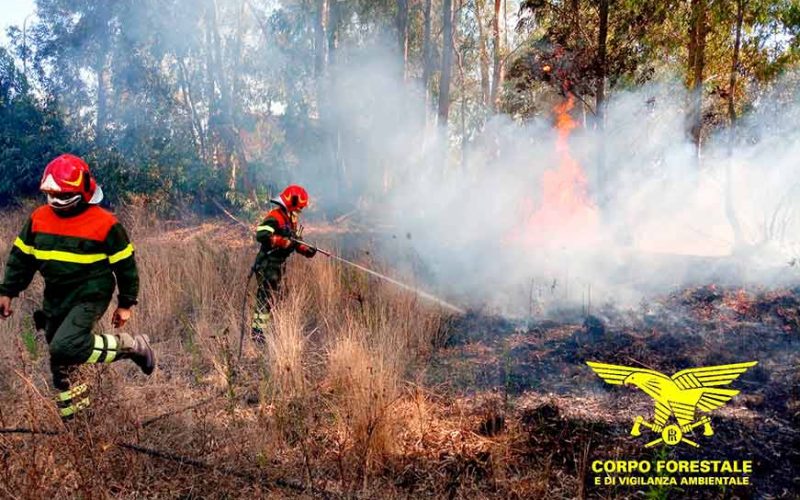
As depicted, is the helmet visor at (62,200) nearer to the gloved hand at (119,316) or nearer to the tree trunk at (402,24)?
the gloved hand at (119,316)

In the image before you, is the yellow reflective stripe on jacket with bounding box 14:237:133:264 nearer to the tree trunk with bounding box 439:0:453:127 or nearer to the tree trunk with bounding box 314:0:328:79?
the tree trunk with bounding box 439:0:453:127

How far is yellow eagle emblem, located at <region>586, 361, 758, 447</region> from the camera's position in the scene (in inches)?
119

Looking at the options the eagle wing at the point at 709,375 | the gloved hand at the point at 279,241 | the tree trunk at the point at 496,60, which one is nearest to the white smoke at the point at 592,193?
the gloved hand at the point at 279,241

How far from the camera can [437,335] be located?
4793 mm

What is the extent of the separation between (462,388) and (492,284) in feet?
9.96

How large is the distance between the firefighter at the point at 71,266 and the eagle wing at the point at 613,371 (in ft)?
11.3

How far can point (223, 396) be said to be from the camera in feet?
11.5

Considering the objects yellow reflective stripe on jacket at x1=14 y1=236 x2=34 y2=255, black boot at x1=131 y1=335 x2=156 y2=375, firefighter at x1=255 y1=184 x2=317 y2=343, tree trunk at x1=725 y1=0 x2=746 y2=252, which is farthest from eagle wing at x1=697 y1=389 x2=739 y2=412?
tree trunk at x1=725 y1=0 x2=746 y2=252

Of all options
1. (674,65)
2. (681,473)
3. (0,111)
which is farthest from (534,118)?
(0,111)

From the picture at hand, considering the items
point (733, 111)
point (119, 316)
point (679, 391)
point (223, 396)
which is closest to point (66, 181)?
point (119, 316)

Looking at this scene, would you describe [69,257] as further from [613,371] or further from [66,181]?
[613,371]

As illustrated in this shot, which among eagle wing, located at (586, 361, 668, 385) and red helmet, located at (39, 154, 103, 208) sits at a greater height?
red helmet, located at (39, 154, 103, 208)

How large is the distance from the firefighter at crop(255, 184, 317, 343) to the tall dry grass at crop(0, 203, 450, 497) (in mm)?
197

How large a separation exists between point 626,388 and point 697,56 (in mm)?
7879
